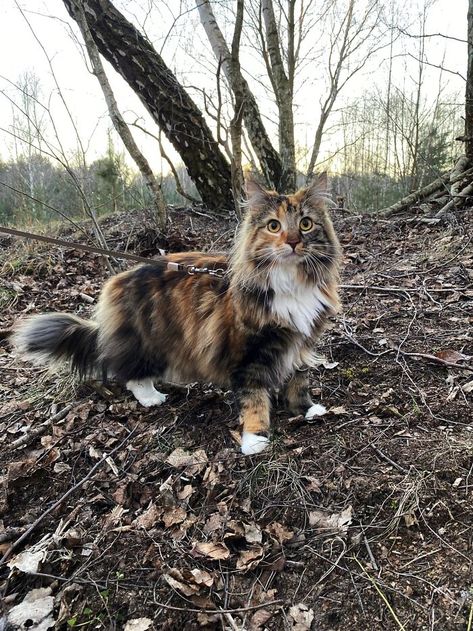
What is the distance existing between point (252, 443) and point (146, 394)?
3.41 feet

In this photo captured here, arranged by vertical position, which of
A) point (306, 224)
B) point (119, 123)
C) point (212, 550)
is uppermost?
point (119, 123)

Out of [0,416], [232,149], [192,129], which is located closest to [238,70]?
[232,149]

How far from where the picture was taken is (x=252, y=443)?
248 cm

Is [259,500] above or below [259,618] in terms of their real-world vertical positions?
above

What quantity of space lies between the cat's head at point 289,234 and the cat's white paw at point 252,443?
935 millimetres

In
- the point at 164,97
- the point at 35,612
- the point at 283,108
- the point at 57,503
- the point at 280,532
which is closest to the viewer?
the point at 35,612

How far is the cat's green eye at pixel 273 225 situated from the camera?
2.58 metres

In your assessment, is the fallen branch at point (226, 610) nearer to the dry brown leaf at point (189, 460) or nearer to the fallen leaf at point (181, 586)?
the fallen leaf at point (181, 586)

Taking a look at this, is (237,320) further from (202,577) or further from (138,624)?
(138,624)

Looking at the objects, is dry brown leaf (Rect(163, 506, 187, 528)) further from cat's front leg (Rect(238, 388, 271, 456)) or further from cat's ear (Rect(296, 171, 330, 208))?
cat's ear (Rect(296, 171, 330, 208))

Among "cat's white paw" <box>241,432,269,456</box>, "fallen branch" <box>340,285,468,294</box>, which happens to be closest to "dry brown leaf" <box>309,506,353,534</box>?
"cat's white paw" <box>241,432,269,456</box>

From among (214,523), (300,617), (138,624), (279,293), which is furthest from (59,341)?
(300,617)

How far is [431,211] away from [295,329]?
5554mm

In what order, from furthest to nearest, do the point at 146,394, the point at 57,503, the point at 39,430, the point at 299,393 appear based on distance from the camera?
the point at 146,394, the point at 39,430, the point at 299,393, the point at 57,503
